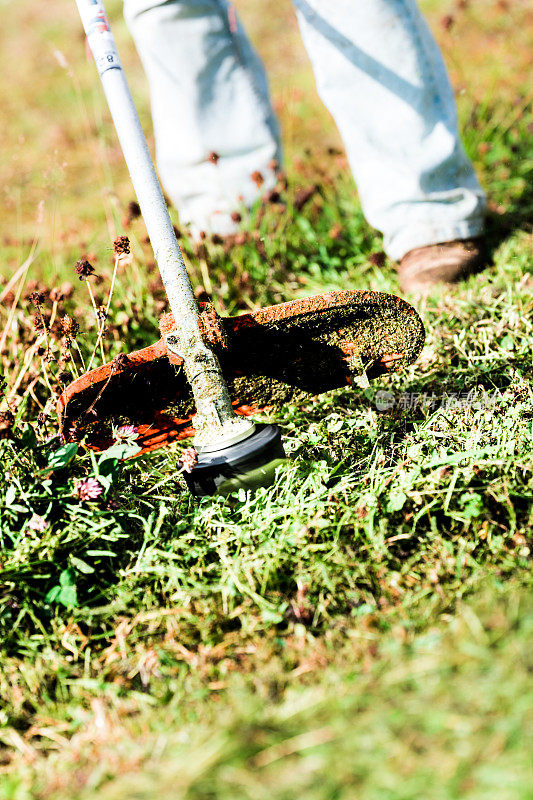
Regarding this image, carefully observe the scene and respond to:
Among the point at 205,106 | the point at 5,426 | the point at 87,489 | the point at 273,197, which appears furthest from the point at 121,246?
the point at 205,106

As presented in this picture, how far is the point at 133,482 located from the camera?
69.7 inches

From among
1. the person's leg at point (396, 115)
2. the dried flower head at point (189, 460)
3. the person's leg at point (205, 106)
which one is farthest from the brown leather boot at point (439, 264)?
the dried flower head at point (189, 460)

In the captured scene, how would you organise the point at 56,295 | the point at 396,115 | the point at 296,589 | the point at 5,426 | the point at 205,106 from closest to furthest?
the point at 296,589 → the point at 5,426 → the point at 56,295 → the point at 396,115 → the point at 205,106

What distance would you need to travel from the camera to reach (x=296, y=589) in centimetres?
143

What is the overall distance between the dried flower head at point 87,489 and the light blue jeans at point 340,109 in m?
1.55

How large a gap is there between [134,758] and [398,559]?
667 mm

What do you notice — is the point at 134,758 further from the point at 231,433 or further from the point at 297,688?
the point at 231,433

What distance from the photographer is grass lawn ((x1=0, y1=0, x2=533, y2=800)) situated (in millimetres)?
910

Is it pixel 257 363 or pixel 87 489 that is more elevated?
pixel 257 363

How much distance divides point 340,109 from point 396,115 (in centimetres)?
22

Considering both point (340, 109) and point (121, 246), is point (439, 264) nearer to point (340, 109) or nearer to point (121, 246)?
point (340, 109)

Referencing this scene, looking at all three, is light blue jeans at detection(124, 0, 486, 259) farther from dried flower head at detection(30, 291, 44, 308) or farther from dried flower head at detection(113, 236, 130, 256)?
dried flower head at detection(30, 291, 44, 308)

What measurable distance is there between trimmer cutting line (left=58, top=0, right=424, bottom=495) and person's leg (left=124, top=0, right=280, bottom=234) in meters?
0.87

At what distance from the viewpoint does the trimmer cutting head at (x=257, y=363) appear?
5.41 feet
